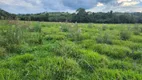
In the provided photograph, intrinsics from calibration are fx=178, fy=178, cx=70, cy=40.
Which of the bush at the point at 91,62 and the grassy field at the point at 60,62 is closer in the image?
the grassy field at the point at 60,62

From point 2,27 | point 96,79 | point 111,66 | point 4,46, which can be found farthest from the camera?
point 2,27

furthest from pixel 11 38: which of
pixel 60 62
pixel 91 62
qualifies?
pixel 91 62

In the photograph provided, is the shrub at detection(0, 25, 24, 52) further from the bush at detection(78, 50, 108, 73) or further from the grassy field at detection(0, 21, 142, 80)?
the bush at detection(78, 50, 108, 73)

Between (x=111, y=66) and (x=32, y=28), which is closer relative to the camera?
(x=111, y=66)

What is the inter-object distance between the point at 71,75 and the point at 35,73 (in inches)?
37.9

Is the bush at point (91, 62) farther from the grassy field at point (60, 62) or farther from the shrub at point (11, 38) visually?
the shrub at point (11, 38)

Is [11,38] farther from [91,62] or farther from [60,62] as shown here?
[91,62]

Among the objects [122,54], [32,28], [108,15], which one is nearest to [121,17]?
[108,15]

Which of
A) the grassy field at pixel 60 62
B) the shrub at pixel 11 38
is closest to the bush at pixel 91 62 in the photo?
the grassy field at pixel 60 62

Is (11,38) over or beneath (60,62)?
over

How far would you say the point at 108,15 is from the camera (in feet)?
120

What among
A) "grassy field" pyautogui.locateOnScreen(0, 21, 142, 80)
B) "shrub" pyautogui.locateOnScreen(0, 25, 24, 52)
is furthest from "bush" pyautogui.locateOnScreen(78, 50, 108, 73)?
"shrub" pyautogui.locateOnScreen(0, 25, 24, 52)

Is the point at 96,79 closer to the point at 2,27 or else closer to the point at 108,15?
the point at 2,27

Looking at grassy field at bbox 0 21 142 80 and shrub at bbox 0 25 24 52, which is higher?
shrub at bbox 0 25 24 52
